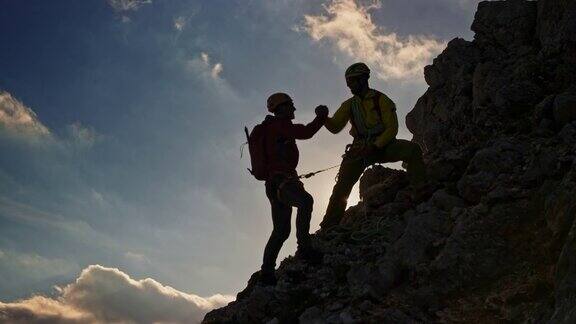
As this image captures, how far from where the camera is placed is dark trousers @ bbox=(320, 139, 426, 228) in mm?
14656

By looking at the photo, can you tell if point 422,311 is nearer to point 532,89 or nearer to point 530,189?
point 530,189

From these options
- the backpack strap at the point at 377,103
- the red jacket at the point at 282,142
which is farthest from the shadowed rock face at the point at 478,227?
the red jacket at the point at 282,142

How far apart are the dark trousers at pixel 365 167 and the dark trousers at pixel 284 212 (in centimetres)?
238

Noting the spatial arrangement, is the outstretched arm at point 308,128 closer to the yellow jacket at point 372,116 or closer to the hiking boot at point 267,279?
the yellow jacket at point 372,116

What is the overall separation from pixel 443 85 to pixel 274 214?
426 inches

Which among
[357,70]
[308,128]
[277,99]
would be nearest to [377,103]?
[357,70]

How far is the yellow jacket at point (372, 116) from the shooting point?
14633 mm

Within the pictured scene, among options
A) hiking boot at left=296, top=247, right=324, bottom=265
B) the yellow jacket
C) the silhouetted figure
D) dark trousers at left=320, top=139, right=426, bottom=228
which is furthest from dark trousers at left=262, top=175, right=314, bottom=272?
the yellow jacket

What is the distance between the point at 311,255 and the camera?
1345 centimetres

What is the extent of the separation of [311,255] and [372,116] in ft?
14.0

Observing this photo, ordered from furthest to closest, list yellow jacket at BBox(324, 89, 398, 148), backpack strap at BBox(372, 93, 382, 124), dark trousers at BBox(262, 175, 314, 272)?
backpack strap at BBox(372, 93, 382, 124) → yellow jacket at BBox(324, 89, 398, 148) → dark trousers at BBox(262, 175, 314, 272)

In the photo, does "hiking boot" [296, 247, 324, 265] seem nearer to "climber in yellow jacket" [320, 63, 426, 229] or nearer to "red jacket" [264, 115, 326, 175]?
"red jacket" [264, 115, 326, 175]

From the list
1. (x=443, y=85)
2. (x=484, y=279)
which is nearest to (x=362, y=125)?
Answer: (x=484, y=279)

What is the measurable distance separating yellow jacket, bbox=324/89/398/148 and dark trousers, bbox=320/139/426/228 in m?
0.41
